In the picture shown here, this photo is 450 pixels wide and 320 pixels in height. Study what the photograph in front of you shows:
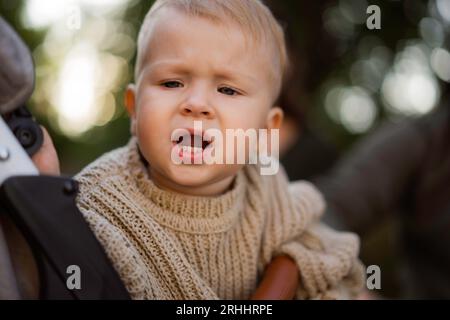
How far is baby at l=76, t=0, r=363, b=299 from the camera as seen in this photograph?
89 cm

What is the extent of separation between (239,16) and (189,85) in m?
0.13

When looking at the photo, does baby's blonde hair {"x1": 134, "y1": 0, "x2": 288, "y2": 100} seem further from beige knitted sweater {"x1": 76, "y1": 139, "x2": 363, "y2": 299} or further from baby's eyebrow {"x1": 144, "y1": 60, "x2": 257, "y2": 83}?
beige knitted sweater {"x1": 76, "y1": 139, "x2": 363, "y2": 299}

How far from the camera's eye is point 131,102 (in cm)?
103

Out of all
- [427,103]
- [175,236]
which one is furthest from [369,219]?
[175,236]

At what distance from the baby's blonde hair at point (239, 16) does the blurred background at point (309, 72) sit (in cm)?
10

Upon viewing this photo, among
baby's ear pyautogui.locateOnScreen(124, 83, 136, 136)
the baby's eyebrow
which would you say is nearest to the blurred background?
baby's ear pyautogui.locateOnScreen(124, 83, 136, 136)

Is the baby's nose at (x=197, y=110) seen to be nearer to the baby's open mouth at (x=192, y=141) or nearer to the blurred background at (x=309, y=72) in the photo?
the baby's open mouth at (x=192, y=141)

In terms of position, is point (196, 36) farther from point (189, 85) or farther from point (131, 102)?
point (131, 102)

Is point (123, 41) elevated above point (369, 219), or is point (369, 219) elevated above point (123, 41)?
point (123, 41)

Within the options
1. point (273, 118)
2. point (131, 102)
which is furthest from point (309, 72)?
point (131, 102)

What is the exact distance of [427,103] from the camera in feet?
7.64
